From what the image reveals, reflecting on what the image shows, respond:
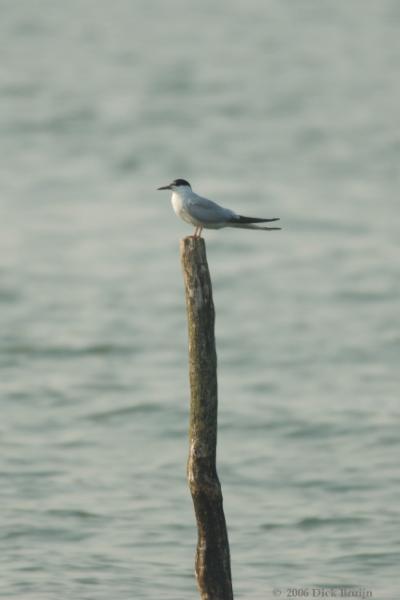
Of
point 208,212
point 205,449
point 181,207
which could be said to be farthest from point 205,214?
point 205,449

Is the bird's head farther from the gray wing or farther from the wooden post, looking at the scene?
the wooden post

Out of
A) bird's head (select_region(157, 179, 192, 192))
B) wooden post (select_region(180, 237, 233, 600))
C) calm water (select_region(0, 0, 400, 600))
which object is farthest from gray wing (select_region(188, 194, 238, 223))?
calm water (select_region(0, 0, 400, 600))

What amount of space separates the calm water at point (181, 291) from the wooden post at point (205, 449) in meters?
2.54

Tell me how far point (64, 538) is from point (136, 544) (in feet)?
2.61

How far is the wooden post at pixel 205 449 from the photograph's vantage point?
9859 mm

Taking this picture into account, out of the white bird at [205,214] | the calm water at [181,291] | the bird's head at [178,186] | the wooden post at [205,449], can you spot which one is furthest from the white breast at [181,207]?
the calm water at [181,291]

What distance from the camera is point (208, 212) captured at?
10320 millimetres

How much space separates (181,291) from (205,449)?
1728cm

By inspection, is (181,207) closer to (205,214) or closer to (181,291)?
(205,214)

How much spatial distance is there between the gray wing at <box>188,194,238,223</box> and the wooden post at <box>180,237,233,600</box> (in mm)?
703

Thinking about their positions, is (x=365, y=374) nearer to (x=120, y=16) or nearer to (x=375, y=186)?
(x=375, y=186)

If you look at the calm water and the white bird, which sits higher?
the calm water

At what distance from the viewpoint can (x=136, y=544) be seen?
46.6 feet

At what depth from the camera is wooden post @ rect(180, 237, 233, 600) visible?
32.3ft
